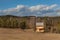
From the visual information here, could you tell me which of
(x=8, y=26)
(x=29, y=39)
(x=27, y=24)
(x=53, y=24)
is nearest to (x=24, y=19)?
(x=27, y=24)

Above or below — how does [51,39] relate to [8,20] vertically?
below

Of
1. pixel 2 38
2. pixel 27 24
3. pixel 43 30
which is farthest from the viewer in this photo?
pixel 27 24

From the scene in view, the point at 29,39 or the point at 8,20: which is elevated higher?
the point at 8,20

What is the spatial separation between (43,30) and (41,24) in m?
1.35

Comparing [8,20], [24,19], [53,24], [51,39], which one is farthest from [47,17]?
[51,39]

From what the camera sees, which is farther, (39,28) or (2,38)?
(39,28)

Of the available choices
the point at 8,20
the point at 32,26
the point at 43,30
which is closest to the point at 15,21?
the point at 8,20

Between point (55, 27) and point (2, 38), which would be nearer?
point (2, 38)

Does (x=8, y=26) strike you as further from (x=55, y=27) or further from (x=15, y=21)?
(x=55, y=27)

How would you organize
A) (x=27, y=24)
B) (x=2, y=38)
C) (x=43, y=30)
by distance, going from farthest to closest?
1. (x=27, y=24)
2. (x=43, y=30)
3. (x=2, y=38)

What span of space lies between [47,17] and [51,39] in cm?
816

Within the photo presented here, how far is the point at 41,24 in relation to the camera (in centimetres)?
2088

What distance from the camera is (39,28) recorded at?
65.8ft

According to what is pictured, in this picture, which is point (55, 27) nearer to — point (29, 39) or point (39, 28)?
point (39, 28)
